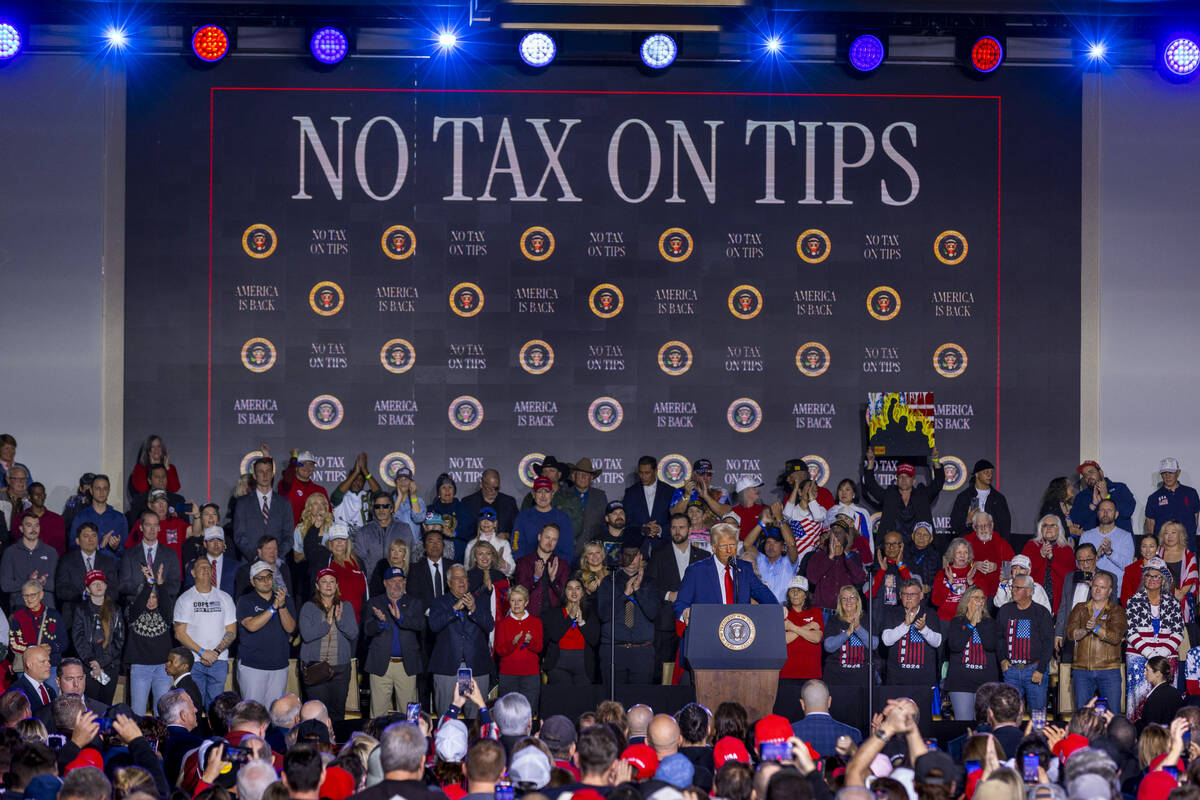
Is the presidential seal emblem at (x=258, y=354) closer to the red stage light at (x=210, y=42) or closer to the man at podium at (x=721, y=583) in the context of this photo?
the red stage light at (x=210, y=42)

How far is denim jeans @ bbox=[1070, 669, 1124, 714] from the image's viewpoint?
13.1 meters

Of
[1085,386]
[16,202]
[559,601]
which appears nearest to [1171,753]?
[559,601]

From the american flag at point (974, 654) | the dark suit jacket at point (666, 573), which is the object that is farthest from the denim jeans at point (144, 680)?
the american flag at point (974, 654)

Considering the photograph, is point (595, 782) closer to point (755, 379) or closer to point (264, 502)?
point (264, 502)

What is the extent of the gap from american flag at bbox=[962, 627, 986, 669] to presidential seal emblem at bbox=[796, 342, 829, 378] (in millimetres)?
4026

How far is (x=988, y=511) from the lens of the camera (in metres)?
15.4

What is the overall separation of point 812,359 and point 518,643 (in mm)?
5091

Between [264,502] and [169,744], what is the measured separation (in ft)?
19.9

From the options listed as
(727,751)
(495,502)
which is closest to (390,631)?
(495,502)

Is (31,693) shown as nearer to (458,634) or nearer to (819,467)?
(458,634)

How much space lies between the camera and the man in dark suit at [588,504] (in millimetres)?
15164

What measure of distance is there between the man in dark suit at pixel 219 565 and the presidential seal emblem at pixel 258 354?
246 cm

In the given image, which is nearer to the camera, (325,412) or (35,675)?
(35,675)

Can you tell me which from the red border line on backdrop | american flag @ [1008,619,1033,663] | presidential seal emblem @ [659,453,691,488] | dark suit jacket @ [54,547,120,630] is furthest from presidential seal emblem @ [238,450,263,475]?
american flag @ [1008,619,1033,663]
